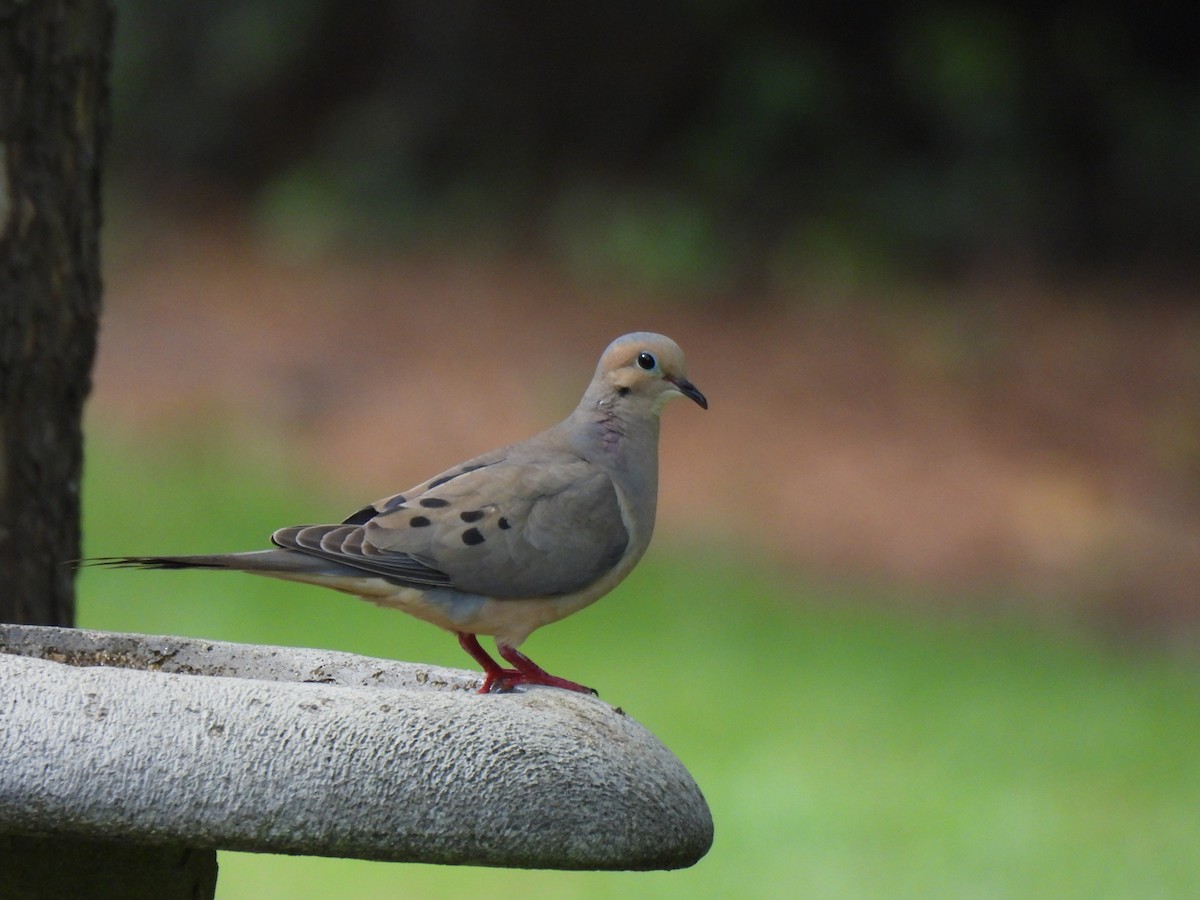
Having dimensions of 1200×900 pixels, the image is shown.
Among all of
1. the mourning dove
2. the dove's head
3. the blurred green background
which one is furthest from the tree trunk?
the blurred green background

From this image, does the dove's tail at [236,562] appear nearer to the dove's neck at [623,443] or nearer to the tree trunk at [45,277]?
the dove's neck at [623,443]

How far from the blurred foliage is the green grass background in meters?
3.40

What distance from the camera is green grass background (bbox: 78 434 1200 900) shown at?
5.93m

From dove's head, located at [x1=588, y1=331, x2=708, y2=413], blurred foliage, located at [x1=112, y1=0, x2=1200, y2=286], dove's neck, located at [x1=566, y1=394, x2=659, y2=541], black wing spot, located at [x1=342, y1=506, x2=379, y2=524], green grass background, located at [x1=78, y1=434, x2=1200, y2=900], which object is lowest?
green grass background, located at [x1=78, y1=434, x2=1200, y2=900]

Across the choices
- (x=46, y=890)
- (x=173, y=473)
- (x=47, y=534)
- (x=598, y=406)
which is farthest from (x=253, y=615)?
(x=46, y=890)

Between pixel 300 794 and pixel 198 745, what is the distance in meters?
0.15

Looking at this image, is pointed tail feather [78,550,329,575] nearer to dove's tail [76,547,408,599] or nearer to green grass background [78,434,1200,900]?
dove's tail [76,547,408,599]

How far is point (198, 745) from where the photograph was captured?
2164mm

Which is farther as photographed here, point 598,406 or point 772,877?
point 772,877

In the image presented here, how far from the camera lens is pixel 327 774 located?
219cm

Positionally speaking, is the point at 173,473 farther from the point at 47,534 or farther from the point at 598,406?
the point at 598,406

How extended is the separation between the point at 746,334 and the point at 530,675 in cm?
892

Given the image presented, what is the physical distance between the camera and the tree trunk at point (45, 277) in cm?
379

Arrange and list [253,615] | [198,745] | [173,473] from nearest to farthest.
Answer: [198,745], [253,615], [173,473]
